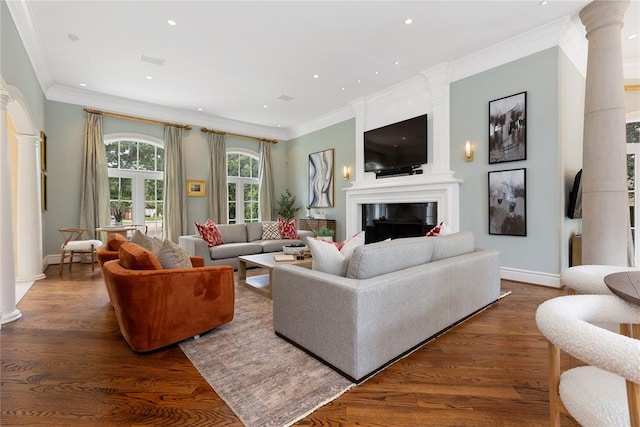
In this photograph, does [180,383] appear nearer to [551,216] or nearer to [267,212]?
[551,216]

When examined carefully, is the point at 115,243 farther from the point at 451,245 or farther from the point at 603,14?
the point at 603,14

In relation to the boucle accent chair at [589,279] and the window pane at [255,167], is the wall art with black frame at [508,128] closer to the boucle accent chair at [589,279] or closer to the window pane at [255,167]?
the boucle accent chair at [589,279]

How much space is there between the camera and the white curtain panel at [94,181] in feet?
18.0

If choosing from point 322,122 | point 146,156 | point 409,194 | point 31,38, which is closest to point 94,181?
point 146,156

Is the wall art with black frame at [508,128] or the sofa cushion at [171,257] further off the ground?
the wall art with black frame at [508,128]

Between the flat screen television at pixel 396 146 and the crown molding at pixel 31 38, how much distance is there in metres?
5.05

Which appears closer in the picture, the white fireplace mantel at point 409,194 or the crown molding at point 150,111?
the white fireplace mantel at point 409,194

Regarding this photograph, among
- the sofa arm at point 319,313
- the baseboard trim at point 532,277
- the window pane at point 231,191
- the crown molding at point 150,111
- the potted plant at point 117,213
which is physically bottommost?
the baseboard trim at point 532,277

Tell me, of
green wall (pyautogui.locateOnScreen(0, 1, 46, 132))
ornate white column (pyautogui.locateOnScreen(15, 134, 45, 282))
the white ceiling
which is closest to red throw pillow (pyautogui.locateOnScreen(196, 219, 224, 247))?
ornate white column (pyautogui.locateOnScreen(15, 134, 45, 282))

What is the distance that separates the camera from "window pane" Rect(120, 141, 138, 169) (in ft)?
20.2

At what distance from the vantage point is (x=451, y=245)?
2682 mm

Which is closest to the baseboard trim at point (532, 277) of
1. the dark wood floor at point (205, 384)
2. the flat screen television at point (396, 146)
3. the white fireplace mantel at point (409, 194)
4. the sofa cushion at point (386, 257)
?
the white fireplace mantel at point (409, 194)

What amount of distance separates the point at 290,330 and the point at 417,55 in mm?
4172

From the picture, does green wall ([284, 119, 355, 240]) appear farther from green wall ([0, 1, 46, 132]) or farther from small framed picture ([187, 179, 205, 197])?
green wall ([0, 1, 46, 132])
